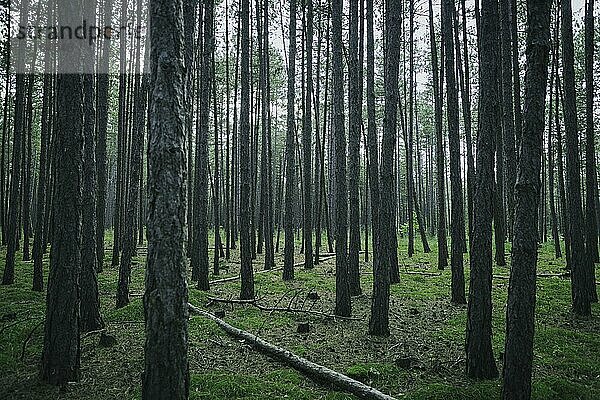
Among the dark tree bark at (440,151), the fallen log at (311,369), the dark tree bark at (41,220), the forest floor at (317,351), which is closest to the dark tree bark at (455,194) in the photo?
the forest floor at (317,351)

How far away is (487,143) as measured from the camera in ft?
16.8

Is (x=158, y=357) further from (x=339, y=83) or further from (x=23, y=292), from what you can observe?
(x=23, y=292)

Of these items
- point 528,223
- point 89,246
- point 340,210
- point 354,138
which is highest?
point 354,138

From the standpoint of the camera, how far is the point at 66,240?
482cm

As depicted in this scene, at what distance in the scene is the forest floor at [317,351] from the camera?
4734mm

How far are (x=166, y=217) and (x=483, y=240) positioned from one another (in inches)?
145

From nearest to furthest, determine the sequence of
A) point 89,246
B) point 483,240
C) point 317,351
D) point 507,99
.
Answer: point 483,240
point 317,351
point 89,246
point 507,99

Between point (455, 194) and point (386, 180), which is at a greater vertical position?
point (386, 180)

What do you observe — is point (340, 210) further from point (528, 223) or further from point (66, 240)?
point (66, 240)

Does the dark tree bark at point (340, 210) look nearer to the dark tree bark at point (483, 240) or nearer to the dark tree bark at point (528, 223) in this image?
the dark tree bark at point (483, 240)

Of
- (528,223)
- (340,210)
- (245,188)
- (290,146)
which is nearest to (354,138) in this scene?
(340,210)

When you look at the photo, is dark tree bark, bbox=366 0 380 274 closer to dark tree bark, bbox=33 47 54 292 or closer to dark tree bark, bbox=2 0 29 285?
dark tree bark, bbox=33 47 54 292

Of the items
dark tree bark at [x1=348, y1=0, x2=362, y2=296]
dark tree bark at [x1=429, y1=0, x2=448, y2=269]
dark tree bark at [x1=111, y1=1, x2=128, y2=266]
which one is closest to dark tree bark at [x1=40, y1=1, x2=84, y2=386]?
dark tree bark at [x1=348, y1=0, x2=362, y2=296]

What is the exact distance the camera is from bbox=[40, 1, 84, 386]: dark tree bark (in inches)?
188
